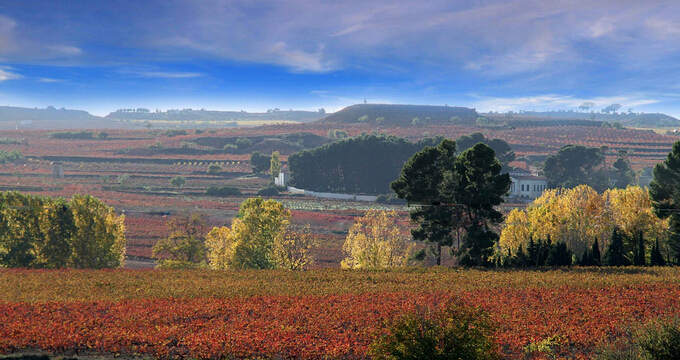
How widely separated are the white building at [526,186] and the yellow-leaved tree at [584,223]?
69.2 metres

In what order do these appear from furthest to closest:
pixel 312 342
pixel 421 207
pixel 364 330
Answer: pixel 421 207
pixel 364 330
pixel 312 342

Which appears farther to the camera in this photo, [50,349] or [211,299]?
[211,299]

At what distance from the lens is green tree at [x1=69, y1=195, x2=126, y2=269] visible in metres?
45.3

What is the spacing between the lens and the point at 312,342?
63.4ft

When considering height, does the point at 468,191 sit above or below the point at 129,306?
above

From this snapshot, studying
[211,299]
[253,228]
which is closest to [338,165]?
[253,228]

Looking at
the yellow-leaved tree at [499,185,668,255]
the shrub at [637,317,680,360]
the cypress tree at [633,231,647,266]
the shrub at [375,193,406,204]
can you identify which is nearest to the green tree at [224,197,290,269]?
the yellow-leaved tree at [499,185,668,255]

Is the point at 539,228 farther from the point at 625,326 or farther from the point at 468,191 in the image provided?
the point at 625,326

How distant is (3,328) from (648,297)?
1176 inches

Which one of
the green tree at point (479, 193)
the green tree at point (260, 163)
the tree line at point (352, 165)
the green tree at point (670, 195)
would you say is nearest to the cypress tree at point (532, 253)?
the green tree at point (479, 193)

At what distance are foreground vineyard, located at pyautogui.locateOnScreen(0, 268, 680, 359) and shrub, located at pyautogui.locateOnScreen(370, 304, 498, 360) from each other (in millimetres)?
1359

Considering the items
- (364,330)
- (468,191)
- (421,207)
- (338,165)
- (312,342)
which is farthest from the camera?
(338,165)

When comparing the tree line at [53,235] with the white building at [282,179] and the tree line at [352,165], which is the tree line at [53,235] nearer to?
the tree line at [352,165]

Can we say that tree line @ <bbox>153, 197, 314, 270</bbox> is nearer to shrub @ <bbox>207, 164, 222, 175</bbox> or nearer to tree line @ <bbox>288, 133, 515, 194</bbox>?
tree line @ <bbox>288, 133, 515, 194</bbox>
